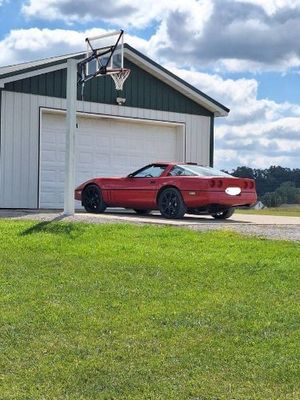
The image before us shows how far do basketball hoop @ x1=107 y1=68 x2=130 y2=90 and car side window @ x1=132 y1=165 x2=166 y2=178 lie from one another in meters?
3.42

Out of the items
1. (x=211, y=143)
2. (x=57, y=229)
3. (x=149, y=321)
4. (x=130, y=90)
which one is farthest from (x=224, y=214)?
(x=149, y=321)

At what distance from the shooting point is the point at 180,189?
42.1 ft

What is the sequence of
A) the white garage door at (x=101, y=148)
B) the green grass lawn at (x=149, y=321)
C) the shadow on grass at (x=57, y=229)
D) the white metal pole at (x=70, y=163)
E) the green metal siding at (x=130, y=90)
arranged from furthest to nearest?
the white garage door at (x=101, y=148), the green metal siding at (x=130, y=90), the white metal pole at (x=70, y=163), the shadow on grass at (x=57, y=229), the green grass lawn at (x=149, y=321)

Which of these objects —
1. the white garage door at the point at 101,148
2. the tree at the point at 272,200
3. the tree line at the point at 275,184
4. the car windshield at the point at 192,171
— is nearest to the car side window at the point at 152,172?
the car windshield at the point at 192,171

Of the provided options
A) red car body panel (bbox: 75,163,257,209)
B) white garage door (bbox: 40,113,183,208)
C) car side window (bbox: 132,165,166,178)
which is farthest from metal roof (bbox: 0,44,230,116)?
car side window (bbox: 132,165,166,178)

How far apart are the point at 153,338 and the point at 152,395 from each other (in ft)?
2.96

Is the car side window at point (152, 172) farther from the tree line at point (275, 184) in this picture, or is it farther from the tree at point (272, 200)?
the tree at point (272, 200)

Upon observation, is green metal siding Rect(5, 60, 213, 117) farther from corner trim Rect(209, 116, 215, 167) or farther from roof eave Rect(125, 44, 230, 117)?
corner trim Rect(209, 116, 215, 167)

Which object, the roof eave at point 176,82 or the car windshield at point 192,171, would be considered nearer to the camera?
the car windshield at point 192,171

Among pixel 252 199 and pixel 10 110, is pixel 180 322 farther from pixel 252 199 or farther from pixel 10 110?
pixel 10 110

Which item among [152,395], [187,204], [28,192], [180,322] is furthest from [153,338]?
[28,192]

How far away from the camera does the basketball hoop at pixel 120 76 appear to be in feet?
54.2

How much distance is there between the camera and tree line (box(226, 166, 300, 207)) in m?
25.7

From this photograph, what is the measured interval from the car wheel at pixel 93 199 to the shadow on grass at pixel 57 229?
4.20 m
